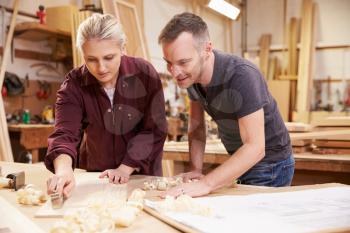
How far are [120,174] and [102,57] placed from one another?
1.99 feet

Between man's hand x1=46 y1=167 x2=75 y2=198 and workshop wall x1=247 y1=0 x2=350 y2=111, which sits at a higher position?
workshop wall x1=247 y1=0 x2=350 y2=111

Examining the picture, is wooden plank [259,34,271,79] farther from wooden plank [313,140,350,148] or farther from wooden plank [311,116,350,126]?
wooden plank [313,140,350,148]

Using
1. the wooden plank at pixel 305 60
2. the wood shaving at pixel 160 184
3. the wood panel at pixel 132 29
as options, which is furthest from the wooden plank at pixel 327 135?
the wooden plank at pixel 305 60

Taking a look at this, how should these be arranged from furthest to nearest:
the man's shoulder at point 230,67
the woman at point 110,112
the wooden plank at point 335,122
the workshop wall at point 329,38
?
the workshop wall at point 329,38 → the wooden plank at point 335,122 → the woman at point 110,112 → the man's shoulder at point 230,67

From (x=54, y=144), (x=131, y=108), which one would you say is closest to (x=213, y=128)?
(x=131, y=108)

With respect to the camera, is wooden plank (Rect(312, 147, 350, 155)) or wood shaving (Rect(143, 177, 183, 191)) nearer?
wood shaving (Rect(143, 177, 183, 191))

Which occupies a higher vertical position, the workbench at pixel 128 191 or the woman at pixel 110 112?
the woman at pixel 110 112

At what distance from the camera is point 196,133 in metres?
2.28

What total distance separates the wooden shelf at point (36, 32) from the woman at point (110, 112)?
8.80 feet

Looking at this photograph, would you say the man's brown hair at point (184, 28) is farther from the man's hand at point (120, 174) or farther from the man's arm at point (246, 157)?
the man's hand at point (120, 174)

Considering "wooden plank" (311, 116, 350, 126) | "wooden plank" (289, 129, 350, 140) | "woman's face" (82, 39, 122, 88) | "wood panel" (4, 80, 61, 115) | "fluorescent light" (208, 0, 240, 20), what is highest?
"fluorescent light" (208, 0, 240, 20)

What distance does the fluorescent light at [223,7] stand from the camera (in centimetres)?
352

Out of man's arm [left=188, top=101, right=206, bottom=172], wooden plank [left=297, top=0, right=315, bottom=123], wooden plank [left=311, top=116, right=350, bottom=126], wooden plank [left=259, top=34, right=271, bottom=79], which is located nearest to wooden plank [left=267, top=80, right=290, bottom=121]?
wooden plank [left=297, top=0, right=315, bottom=123]

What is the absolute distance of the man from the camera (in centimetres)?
171
